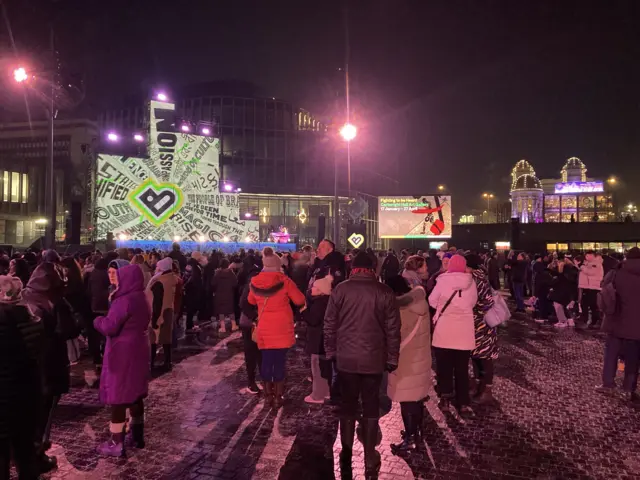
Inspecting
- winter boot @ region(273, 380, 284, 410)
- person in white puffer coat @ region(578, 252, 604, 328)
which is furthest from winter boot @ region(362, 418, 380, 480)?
person in white puffer coat @ region(578, 252, 604, 328)

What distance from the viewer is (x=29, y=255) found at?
9562 mm

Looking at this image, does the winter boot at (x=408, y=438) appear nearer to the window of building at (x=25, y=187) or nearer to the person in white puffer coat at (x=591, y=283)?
the person in white puffer coat at (x=591, y=283)

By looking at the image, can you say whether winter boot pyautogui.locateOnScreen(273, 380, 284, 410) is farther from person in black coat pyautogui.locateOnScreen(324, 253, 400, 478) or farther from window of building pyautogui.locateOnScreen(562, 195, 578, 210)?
window of building pyautogui.locateOnScreen(562, 195, 578, 210)

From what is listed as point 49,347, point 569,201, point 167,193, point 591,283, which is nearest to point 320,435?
point 49,347

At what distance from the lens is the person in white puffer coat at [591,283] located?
1164 centimetres

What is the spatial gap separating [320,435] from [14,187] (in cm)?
Answer: 5268

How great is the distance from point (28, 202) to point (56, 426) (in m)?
52.2

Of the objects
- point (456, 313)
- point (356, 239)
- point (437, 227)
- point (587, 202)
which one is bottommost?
point (456, 313)

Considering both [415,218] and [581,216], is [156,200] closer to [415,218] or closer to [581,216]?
[415,218]

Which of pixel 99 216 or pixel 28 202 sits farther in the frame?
pixel 28 202

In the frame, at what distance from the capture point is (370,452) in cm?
405

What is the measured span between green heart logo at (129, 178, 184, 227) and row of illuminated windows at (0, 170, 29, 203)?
3348cm

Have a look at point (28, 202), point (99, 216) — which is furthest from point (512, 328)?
point (28, 202)

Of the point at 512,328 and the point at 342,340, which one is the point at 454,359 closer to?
the point at 342,340
